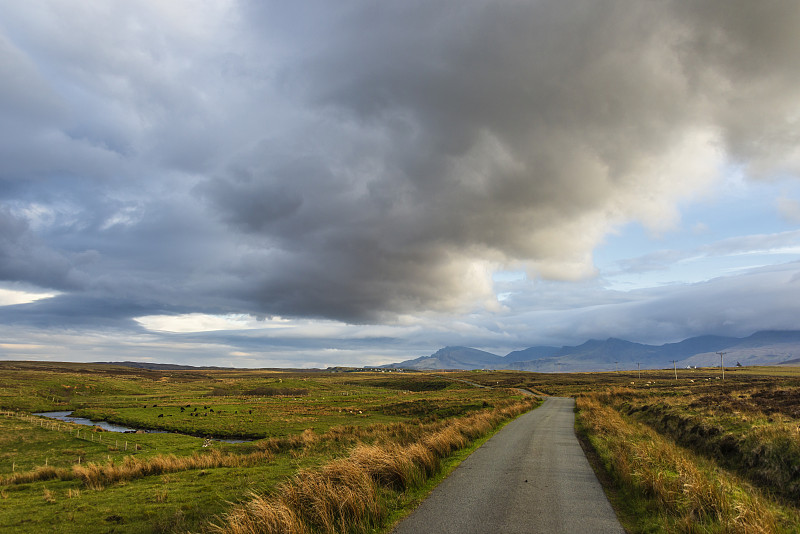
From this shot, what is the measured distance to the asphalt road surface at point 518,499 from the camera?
9984 mm

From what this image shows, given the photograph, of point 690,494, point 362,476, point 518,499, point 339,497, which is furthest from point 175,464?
point 690,494

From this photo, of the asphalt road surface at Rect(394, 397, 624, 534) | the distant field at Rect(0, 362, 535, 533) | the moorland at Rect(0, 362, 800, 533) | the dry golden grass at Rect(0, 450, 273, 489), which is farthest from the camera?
the dry golden grass at Rect(0, 450, 273, 489)

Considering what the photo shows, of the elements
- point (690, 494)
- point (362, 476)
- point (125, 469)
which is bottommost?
point (125, 469)

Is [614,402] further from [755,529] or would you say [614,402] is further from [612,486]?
[755,529]

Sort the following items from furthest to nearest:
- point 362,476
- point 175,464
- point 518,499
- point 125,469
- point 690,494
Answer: point 175,464, point 125,469, point 362,476, point 518,499, point 690,494

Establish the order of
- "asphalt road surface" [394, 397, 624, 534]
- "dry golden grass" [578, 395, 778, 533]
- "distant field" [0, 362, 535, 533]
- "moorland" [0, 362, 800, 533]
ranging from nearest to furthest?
1. "dry golden grass" [578, 395, 778, 533]
2. "asphalt road surface" [394, 397, 624, 534]
3. "moorland" [0, 362, 800, 533]
4. "distant field" [0, 362, 535, 533]

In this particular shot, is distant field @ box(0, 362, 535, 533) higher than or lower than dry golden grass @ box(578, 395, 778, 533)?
lower

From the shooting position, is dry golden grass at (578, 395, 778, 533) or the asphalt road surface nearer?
dry golden grass at (578, 395, 778, 533)

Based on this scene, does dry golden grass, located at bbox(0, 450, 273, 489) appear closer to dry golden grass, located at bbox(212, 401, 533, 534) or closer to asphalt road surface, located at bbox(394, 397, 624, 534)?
dry golden grass, located at bbox(212, 401, 533, 534)

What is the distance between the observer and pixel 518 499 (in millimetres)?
12125

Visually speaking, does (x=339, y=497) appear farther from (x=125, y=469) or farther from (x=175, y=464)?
(x=175, y=464)

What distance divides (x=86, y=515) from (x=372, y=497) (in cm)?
1380

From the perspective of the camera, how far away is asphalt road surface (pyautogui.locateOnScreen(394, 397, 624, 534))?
32.8 feet

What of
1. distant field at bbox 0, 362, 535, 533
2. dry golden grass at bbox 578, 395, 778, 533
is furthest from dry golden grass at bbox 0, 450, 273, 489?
dry golden grass at bbox 578, 395, 778, 533
